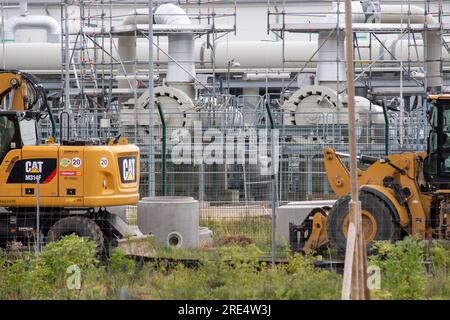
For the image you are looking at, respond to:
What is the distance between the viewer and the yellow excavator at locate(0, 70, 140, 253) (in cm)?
1783

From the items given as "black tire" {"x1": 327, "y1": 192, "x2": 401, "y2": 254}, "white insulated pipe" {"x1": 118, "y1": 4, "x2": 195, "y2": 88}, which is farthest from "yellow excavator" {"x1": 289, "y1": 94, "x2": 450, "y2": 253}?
"white insulated pipe" {"x1": 118, "y1": 4, "x2": 195, "y2": 88}

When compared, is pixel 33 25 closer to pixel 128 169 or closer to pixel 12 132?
pixel 12 132

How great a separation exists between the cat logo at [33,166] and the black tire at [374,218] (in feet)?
15.5

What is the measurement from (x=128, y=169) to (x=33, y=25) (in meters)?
25.4

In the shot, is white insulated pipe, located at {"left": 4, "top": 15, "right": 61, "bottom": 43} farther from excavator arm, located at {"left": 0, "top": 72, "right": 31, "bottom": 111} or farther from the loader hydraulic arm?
the loader hydraulic arm

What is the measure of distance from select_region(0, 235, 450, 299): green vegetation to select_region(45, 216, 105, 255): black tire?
7.64ft

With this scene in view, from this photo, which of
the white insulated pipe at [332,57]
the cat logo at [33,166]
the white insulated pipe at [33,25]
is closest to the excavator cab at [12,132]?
the cat logo at [33,166]

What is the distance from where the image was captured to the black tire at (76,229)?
689 inches

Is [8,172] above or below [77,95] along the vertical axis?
below

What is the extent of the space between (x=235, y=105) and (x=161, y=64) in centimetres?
627

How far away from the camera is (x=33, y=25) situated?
140ft

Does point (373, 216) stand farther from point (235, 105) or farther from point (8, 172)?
point (235, 105)
